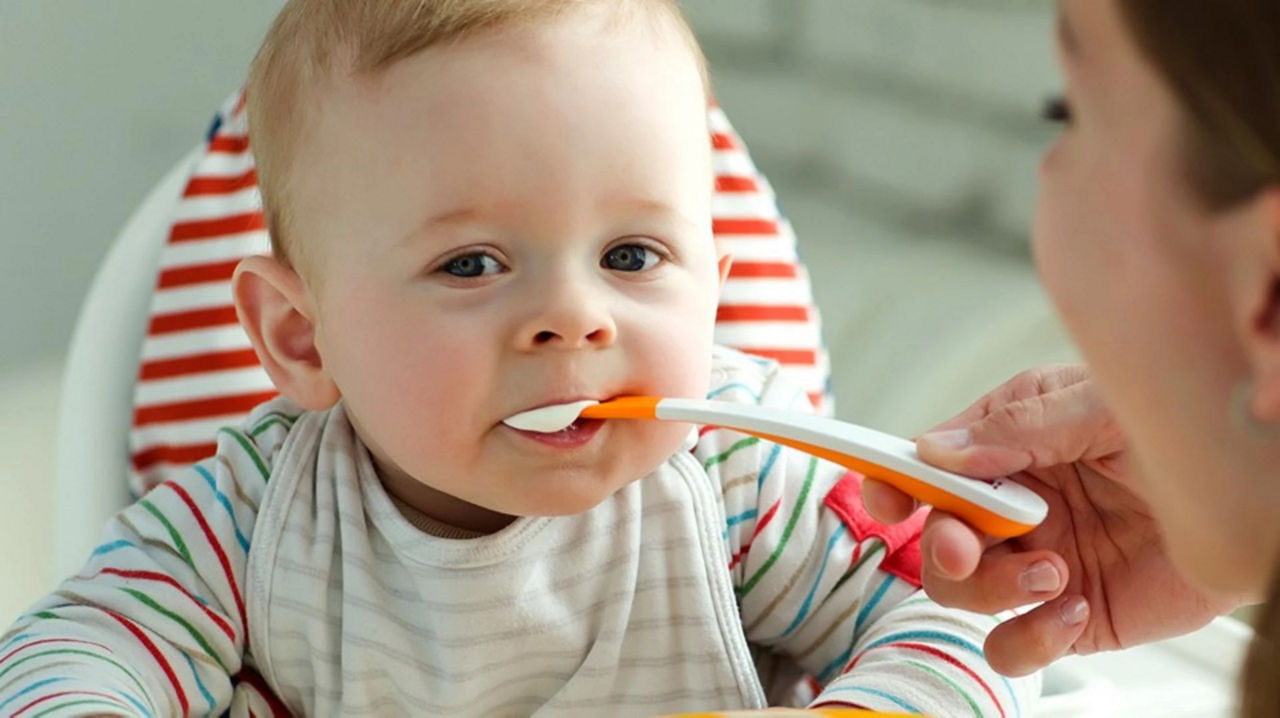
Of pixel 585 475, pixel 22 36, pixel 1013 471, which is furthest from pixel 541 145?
pixel 22 36

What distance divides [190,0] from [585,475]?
1121 millimetres

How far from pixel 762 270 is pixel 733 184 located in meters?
0.07

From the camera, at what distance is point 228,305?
1110 millimetres

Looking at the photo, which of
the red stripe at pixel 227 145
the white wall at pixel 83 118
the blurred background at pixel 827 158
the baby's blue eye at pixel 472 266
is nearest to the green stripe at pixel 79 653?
the baby's blue eye at pixel 472 266

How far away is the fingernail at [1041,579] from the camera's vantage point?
79cm

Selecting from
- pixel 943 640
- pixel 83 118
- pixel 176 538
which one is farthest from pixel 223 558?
pixel 83 118

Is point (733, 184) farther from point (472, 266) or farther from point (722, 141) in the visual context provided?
point (472, 266)

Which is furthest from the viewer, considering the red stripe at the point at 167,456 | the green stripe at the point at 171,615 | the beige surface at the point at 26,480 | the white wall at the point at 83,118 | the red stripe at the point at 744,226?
the white wall at the point at 83,118

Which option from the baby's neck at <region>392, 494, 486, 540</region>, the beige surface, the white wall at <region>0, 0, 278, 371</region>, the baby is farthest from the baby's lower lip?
the white wall at <region>0, 0, 278, 371</region>

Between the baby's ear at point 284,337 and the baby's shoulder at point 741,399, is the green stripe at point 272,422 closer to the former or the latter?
the baby's ear at point 284,337

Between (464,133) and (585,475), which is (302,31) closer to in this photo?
(464,133)

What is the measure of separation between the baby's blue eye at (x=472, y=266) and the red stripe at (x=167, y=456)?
342mm

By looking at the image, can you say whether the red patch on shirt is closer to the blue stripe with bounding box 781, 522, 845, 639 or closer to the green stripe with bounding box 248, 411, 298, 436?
the blue stripe with bounding box 781, 522, 845, 639

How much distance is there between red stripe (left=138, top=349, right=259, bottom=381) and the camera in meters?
1.09
